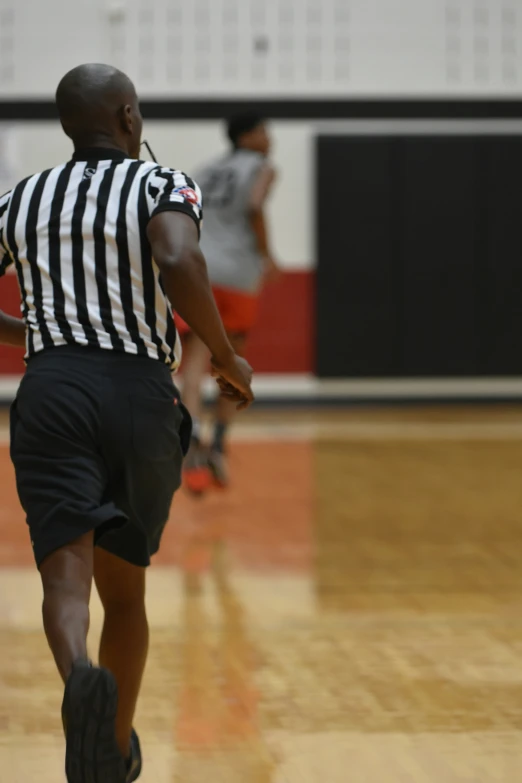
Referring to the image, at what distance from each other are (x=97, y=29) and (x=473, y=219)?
10.9ft

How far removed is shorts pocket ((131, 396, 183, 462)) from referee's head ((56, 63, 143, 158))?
0.45m

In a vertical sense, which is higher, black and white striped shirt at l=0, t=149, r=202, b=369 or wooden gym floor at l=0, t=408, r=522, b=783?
black and white striped shirt at l=0, t=149, r=202, b=369

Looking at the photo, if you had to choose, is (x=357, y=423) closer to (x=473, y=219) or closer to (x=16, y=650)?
(x=473, y=219)

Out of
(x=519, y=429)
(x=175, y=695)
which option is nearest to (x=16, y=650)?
(x=175, y=695)

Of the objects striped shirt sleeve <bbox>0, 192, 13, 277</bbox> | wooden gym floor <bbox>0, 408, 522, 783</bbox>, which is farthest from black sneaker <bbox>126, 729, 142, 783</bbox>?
striped shirt sleeve <bbox>0, 192, 13, 277</bbox>

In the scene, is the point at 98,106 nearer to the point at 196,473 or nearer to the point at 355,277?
the point at 196,473

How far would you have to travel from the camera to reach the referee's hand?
7.44ft

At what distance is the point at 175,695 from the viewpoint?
10.0 feet

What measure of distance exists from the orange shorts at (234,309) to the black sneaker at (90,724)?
4164 millimetres

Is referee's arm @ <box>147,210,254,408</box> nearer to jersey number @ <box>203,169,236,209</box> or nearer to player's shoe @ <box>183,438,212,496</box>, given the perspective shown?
player's shoe @ <box>183,438,212,496</box>

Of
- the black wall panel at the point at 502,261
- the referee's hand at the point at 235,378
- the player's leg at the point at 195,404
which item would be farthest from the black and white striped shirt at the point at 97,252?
the black wall panel at the point at 502,261

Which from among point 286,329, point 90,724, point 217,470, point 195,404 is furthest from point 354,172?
point 90,724

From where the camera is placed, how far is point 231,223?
20.3 feet

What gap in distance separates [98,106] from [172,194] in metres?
0.22
